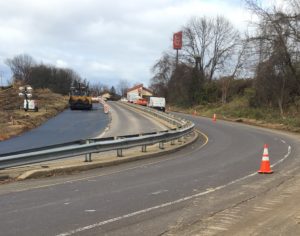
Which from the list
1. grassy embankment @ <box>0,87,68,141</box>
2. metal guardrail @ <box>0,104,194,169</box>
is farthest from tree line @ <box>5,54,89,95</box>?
metal guardrail @ <box>0,104,194,169</box>

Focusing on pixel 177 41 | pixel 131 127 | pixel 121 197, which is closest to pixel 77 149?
pixel 121 197

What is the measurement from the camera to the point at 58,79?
161125 mm

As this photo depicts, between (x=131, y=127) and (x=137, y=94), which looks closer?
(x=131, y=127)

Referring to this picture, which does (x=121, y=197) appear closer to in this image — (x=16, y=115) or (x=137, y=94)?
(x=16, y=115)

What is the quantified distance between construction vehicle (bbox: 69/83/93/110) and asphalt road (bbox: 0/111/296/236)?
43242mm

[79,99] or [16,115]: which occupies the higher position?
[79,99]

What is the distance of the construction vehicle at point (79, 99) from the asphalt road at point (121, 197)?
142ft

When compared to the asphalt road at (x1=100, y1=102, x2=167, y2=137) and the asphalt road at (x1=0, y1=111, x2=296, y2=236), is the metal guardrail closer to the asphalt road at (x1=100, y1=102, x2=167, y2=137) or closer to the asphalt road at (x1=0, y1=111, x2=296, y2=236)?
the asphalt road at (x1=0, y1=111, x2=296, y2=236)

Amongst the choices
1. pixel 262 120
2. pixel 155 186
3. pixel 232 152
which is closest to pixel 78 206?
pixel 155 186

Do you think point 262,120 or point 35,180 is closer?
point 35,180

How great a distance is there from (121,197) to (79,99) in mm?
50124

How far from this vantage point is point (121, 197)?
9.94 m

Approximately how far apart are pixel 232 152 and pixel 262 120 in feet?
99.8

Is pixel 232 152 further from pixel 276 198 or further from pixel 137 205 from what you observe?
Result: pixel 137 205
